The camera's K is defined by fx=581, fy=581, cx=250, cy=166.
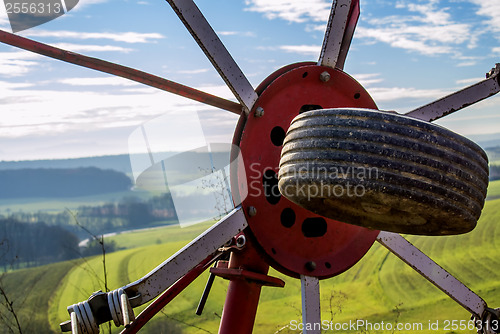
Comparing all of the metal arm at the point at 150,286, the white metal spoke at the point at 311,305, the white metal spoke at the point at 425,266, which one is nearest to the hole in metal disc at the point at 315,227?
the white metal spoke at the point at 311,305

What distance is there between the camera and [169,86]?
10.6 feet

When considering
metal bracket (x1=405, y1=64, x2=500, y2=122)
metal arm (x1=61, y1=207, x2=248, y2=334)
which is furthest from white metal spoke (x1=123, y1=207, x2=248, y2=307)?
metal bracket (x1=405, y1=64, x2=500, y2=122)

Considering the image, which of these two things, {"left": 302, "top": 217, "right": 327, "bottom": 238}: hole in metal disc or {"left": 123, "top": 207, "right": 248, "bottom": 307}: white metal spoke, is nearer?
{"left": 123, "top": 207, "right": 248, "bottom": 307}: white metal spoke

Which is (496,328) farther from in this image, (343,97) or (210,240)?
(210,240)

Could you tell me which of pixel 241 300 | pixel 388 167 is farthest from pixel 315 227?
pixel 388 167

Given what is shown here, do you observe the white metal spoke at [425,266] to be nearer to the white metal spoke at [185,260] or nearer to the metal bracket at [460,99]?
the metal bracket at [460,99]

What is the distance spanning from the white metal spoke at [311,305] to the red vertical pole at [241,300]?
0.28 m

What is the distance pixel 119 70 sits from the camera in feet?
10.2

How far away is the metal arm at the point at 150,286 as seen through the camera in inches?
106

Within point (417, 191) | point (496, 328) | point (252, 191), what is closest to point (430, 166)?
point (417, 191)

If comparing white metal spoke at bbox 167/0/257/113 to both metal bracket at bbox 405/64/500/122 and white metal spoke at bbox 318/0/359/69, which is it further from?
metal bracket at bbox 405/64/500/122

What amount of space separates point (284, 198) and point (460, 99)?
1354 millimetres

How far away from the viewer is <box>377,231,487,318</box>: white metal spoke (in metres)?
3.52

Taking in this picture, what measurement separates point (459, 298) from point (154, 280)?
1.91 metres
